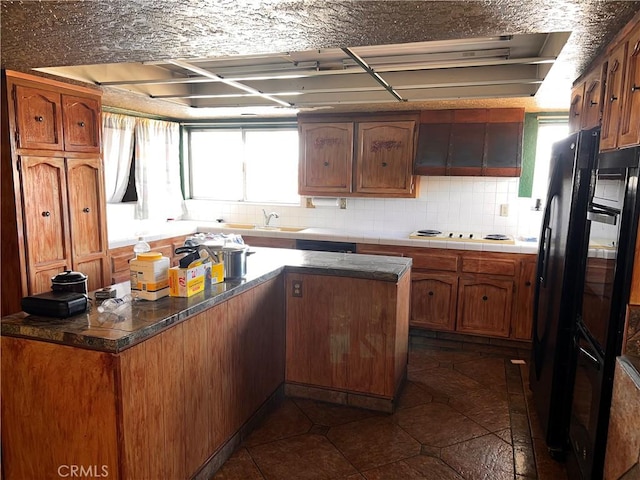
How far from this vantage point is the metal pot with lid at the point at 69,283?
6.52 ft

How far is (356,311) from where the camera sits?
114 inches

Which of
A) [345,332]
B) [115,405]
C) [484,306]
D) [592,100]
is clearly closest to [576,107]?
[592,100]

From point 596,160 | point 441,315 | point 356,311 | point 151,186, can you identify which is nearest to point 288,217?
point 151,186

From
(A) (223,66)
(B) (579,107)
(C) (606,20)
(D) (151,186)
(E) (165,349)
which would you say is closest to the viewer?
(C) (606,20)

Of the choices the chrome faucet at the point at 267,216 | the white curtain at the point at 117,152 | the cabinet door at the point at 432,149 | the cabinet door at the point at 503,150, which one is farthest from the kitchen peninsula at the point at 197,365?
the white curtain at the point at 117,152

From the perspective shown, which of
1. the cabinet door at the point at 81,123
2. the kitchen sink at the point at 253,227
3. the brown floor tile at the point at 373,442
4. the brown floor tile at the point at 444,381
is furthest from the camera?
the kitchen sink at the point at 253,227

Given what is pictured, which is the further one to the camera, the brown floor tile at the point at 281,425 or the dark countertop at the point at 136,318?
the brown floor tile at the point at 281,425

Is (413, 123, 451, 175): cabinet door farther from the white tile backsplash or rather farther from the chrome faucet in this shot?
the chrome faucet

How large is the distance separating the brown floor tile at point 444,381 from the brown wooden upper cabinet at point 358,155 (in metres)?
1.76

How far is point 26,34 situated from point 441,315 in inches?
144

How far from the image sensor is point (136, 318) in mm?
1886

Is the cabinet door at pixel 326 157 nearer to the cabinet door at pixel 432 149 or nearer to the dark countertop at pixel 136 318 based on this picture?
the cabinet door at pixel 432 149

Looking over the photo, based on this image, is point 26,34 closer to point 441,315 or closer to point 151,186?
point 151,186

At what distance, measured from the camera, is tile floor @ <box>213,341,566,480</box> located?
235cm
